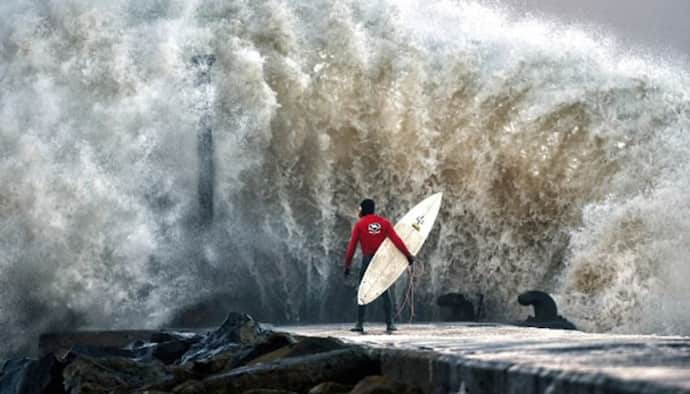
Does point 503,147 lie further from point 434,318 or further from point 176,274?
point 176,274

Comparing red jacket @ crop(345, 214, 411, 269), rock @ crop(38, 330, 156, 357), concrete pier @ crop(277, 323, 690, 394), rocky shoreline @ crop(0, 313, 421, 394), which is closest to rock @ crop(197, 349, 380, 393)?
rocky shoreline @ crop(0, 313, 421, 394)

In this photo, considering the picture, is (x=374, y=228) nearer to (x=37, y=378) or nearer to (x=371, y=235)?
(x=371, y=235)

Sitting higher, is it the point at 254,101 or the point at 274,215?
the point at 254,101

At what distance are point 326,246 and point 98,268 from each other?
12.1 ft

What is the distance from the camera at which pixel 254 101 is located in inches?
807

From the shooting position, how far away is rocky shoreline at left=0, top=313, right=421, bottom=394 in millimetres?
7027

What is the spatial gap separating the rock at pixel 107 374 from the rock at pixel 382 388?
73.7 inches

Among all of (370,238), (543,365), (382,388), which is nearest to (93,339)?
(370,238)

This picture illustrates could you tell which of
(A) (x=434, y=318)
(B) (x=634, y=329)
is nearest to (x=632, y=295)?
(B) (x=634, y=329)

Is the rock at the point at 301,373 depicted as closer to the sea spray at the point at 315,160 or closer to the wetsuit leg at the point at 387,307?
the wetsuit leg at the point at 387,307

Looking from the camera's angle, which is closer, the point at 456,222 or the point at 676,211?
the point at 676,211

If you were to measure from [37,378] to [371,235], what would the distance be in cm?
316

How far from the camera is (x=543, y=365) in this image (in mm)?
5062

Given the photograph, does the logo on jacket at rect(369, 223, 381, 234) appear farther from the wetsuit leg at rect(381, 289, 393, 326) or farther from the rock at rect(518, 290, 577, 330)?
the rock at rect(518, 290, 577, 330)
